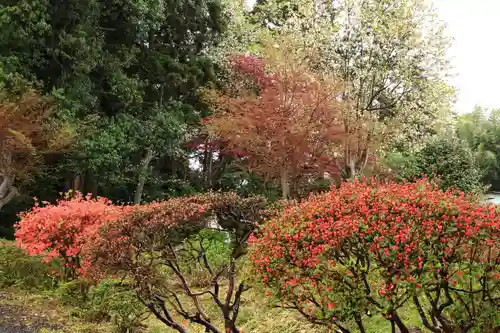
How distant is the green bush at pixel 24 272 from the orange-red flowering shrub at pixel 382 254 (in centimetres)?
732

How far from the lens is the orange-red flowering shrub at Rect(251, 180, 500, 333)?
481cm

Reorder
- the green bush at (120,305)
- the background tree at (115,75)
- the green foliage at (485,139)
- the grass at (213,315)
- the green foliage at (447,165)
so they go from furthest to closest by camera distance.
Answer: the green foliage at (485,139), the background tree at (115,75), the green foliage at (447,165), the grass at (213,315), the green bush at (120,305)

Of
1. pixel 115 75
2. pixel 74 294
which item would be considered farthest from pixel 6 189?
pixel 74 294

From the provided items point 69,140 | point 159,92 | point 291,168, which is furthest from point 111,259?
point 159,92

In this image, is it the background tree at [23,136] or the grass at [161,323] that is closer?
the grass at [161,323]

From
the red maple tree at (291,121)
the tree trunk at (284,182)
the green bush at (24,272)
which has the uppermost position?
the red maple tree at (291,121)

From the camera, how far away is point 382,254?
193 inches

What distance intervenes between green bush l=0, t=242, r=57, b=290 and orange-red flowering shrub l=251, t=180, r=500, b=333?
7.32 metres

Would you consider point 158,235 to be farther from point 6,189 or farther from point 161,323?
point 6,189

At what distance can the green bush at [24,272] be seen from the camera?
10906 millimetres

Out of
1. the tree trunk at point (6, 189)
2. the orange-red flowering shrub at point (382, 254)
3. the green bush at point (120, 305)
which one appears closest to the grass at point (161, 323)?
the green bush at point (120, 305)

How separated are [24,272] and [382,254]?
9255 millimetres

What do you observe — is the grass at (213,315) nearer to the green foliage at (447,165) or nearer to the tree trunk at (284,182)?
the tree trunk at (284,182)

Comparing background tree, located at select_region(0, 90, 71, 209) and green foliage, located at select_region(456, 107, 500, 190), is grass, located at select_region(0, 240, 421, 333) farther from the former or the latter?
green foliage, located at select_region(456, 107, 500, 190)
